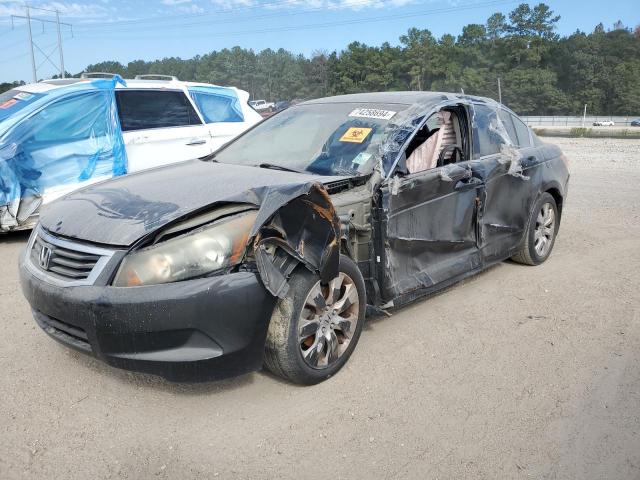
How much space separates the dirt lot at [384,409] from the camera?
105 inches

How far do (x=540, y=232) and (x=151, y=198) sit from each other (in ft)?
12.8

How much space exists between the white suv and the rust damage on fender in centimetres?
449

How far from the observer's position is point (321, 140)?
415cm

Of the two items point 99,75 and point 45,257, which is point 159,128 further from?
point 45,257

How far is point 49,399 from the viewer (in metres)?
3.17

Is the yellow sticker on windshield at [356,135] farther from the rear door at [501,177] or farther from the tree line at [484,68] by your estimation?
the tree line at [484,68]

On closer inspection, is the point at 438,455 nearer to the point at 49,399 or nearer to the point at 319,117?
the point at 49,399

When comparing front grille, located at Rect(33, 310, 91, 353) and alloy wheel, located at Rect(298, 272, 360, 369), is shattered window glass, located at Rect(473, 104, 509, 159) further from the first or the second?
front grille, located at Rect(33, 310, 91, 353)

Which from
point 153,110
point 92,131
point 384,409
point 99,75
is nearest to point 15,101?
point 92,131

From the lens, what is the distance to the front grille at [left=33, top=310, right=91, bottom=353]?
2.88 m

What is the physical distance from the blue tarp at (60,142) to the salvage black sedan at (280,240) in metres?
2.90

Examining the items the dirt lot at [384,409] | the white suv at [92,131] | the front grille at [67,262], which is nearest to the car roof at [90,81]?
the white suv at [92,131]

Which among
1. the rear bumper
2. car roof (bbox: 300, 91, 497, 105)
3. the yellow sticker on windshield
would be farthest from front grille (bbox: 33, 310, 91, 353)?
car roof (bbox: 300, 91, 497, 105)

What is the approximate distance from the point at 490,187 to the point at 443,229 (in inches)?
29.0
